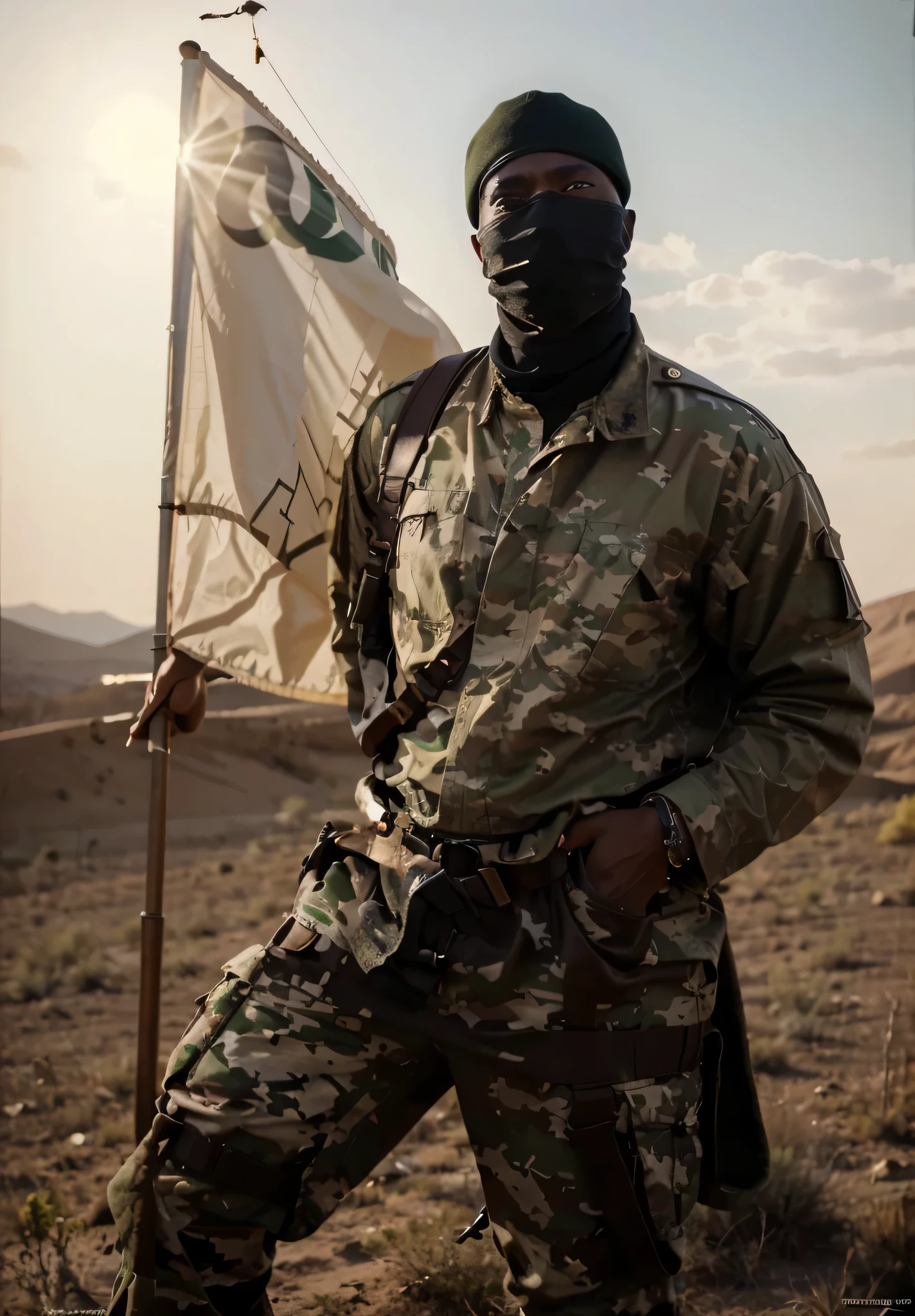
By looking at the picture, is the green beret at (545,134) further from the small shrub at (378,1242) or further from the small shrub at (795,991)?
the small shrub at (795,991)

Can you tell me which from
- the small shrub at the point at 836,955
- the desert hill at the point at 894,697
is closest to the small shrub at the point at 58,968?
the small shrub at the point at 836,955

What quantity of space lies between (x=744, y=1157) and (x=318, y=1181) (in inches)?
32.9

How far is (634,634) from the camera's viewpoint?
191 centimetres

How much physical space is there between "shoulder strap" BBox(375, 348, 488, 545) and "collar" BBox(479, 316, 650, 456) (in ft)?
0.72

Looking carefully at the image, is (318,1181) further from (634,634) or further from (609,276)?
(609,276)

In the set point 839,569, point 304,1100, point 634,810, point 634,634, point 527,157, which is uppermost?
point 527,157

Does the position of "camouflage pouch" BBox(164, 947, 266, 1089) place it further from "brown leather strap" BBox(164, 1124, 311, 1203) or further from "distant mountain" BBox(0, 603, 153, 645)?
"distant mountain" BBox(0, 603, 153, 645)

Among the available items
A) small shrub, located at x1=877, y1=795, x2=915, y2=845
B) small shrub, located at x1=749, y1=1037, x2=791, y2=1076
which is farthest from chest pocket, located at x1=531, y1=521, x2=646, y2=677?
small shrub, located at x1=877, y1=795, x2=915, y2=845

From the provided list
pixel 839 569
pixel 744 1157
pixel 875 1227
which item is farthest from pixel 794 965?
pixel 839 569

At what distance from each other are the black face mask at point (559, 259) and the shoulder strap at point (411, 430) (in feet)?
0.72

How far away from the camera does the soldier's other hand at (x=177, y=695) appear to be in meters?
2.74

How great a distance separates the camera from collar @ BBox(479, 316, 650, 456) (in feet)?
6.34

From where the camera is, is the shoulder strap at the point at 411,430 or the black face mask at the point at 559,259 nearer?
the black face mask at the point at 559,259

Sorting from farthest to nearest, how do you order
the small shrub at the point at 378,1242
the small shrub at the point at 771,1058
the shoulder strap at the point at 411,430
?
1. the small shrub at the point at 771,1058
2. the small shrub at the point at 378,1242
3. the shoulder strap at the point at 411,430
